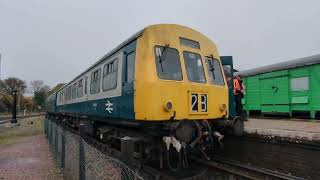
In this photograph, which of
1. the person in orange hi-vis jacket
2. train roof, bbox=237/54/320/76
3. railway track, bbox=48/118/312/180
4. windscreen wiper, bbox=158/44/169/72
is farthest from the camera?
the person in orange hi-vis jacket

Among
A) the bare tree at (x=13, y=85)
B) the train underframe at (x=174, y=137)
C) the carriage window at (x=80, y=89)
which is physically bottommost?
the train underframe at (x=174, y=137)

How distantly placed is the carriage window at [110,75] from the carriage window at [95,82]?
2.23 feet

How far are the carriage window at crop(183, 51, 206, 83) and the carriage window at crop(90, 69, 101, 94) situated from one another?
145 inches

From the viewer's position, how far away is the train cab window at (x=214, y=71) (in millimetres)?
8961

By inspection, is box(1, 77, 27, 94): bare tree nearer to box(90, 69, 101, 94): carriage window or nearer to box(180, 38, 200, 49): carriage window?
box(90, 69, 101, 94): carriage window

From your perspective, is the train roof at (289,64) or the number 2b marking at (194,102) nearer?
the number 2b marking at (194,102)

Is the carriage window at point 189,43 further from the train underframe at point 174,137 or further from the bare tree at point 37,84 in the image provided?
the bare tree at point 37,84

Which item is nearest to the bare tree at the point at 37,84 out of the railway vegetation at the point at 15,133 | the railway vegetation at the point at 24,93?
the railway vegetation at the point at 24,93

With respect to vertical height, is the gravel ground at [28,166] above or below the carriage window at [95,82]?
below

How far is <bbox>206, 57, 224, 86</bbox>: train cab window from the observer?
353 inches

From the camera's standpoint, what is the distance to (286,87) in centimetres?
1412

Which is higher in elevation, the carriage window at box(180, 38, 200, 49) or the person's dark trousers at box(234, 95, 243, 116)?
the carriage window at box(180, 38, 200, 49)

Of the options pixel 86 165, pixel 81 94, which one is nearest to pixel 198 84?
pixel 86 165

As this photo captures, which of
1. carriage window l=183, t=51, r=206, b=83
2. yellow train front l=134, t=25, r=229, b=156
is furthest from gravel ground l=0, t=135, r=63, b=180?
carriage window l=183, t=51, r=206, b=83
